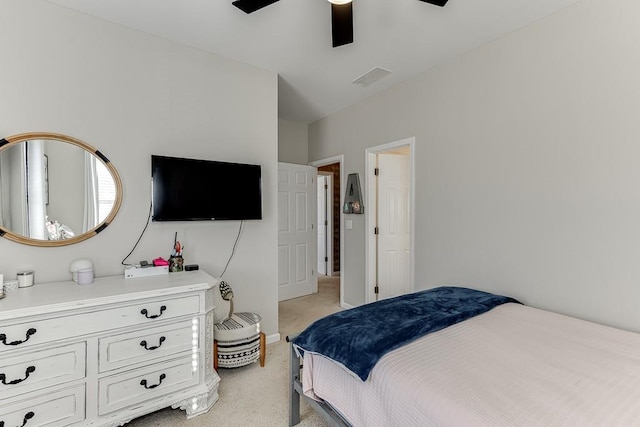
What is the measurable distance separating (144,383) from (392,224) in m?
→ 2.91

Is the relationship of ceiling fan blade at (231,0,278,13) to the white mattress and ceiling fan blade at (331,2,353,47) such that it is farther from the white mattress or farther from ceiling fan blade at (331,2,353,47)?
the white mattress

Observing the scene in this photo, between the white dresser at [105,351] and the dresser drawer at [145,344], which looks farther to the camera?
the dresser drawer at [145,344]

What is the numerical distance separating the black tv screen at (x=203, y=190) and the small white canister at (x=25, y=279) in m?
0.76

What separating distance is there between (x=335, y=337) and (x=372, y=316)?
0.31 metres

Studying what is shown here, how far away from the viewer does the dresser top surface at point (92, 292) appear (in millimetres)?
1475

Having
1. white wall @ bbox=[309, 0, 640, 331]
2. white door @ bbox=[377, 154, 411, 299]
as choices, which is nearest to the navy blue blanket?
white wall @ bbox=[309, 0, 640, 331]

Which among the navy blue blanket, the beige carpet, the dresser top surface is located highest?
the dresser top surface

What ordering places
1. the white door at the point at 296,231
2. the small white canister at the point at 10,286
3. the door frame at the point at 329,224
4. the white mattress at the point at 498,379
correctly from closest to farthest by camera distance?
the white mattress at the point at 498,379, the small white canister at the point at 10,286, the white door at the point at 296,231, the door frame at the point at 329,224

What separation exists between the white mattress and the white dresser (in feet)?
2.64

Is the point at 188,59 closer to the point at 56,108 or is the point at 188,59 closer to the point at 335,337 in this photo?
the point at 56,108

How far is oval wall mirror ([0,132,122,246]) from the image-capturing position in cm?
183

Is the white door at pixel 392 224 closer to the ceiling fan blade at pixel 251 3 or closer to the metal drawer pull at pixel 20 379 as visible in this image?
the ceiling fan blade at pixel 251 3

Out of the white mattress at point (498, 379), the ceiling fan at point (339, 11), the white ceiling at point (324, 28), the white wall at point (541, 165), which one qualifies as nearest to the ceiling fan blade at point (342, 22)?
the ceiling fan at point (339, 11)

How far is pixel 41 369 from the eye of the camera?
1.50 meters
